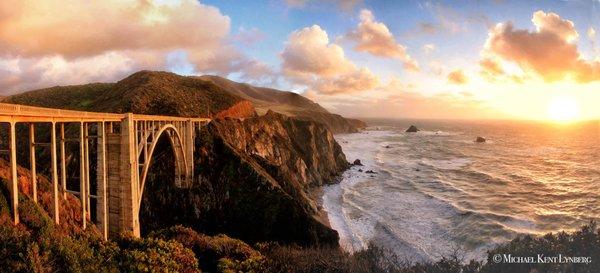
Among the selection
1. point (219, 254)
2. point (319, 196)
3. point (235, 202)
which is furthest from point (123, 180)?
point (319, 196)

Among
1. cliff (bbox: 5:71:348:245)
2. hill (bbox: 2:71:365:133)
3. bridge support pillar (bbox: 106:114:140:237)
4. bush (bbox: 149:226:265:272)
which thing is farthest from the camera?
hill (bbox: 2:71:365:133)

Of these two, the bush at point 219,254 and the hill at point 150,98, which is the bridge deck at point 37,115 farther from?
the hill at point 150,98

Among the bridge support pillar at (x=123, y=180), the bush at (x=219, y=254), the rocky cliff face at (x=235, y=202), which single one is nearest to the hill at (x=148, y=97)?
the rocky cliff face at (x=235, y=202)

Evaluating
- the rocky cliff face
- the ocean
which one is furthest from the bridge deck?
the ocean

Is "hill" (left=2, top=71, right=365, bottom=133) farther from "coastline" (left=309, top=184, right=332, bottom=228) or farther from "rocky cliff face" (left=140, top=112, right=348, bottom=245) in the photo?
"coastline" (left=309, top=184, right=332, bottom=228)

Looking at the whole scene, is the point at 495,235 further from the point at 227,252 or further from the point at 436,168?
the point at 436,168

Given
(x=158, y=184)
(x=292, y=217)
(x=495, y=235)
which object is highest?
(x=158, y=184)

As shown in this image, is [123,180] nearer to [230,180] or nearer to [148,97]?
[230,180]

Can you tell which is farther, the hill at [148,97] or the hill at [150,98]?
the hill at [150,98]

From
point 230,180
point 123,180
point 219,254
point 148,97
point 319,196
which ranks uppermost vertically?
point 148,97

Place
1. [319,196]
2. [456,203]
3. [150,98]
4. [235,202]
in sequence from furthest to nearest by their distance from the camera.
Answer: [150,98], [319,196], [456,203], [235,202]

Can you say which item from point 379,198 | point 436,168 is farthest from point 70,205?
point 436,168
